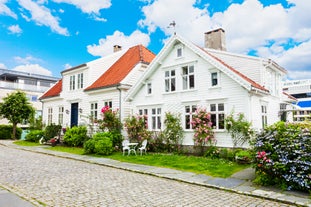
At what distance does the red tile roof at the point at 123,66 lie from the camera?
20859 mm

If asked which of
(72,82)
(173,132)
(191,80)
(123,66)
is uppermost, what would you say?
(123,66)

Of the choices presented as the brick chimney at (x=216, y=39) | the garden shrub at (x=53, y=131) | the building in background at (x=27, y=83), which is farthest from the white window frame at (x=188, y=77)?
the building in background at (x=27, y=83)

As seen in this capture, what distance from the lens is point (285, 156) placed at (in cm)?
764

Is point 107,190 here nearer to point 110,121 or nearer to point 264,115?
point 264,115

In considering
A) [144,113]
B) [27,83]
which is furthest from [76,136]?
[27,83]

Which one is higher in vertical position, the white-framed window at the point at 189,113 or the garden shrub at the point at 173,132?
the white-framed window at the point at 189,113

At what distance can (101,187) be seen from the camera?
25.9 feet

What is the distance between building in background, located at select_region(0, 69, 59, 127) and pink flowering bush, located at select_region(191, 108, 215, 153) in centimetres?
3870

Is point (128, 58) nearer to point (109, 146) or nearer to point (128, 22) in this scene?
point (128, 22)

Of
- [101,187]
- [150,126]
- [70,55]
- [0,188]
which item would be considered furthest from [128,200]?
[70,55]

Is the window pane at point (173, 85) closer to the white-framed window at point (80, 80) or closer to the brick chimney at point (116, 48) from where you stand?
the white-framed window at point (80, 80)

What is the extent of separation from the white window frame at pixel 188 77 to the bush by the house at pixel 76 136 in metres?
9.92

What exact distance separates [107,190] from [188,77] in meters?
10.3

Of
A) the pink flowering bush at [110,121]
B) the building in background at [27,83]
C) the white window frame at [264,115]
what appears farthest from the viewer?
the building in background at [27,83]
